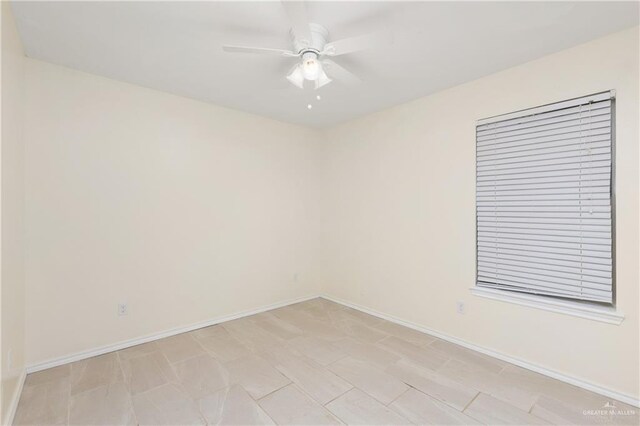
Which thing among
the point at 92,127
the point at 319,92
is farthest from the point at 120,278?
the point at 319,92

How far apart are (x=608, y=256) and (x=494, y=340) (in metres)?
1.11

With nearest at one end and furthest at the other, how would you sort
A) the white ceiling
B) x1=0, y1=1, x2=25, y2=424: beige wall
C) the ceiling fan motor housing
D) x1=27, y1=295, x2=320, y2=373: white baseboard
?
x1=0, y1=1, x2=25, y2=424: beige wall < the white ceiling < the ceiling fan motor housing < x1=27, y1=295, x2=320, y2=373: white baseboard

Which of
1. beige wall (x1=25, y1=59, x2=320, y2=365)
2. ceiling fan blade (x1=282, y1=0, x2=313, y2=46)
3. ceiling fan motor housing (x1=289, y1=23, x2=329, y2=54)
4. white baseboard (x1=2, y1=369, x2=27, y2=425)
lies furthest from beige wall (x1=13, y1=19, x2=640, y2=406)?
ceiling fan blade (x1=282, y1=0, x2=313, y2=46)

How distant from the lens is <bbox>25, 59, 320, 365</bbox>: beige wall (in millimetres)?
2436

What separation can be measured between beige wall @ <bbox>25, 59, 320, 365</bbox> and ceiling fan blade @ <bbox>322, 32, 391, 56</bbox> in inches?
79.5

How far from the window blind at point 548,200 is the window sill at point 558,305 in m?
0.06

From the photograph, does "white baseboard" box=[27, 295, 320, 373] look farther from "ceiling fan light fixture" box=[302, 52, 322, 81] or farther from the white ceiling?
"ceiling fan light fixture" box=[302, 52, 322, 81]

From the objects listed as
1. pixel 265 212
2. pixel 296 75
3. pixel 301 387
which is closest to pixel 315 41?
pixel 296 75

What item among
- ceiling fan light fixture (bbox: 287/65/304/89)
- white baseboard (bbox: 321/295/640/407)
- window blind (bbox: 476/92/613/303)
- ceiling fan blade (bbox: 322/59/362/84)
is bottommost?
white baseboard (bbox: 321/295/640/407)

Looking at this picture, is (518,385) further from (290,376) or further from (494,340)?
(290,376)

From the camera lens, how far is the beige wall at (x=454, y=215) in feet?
6.64

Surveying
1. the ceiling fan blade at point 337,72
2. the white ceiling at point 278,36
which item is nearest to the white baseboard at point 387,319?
the white ceiling at point 278,36

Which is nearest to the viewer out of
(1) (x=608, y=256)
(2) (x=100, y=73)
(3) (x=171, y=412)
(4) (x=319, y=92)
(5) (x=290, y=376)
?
(3) (x=171, y=412)

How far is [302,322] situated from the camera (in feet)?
11.3
